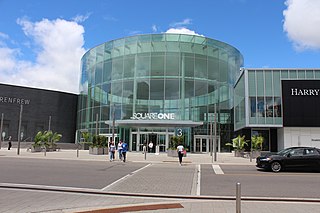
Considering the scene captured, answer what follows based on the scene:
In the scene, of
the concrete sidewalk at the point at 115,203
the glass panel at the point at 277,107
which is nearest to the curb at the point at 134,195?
the concrete sidewalk at the point at 115,203

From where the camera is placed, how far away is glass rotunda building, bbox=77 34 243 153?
1647 inches

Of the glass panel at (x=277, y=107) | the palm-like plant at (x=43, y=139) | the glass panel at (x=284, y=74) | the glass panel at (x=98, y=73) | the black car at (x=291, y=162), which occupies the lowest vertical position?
the black car at (x=291, y=162)

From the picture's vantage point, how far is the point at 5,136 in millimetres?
53000

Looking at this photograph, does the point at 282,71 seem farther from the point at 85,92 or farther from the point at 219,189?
the point at 85,92

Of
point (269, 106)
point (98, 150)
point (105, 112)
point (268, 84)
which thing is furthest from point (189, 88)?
point (98, 150)

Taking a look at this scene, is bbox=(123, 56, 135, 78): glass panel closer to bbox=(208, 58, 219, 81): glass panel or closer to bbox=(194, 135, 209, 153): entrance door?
bbox=(208, 58, 219, 81): glass panel

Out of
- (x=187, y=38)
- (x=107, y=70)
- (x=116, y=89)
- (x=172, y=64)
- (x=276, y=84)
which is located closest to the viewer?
(x=276, y=84)

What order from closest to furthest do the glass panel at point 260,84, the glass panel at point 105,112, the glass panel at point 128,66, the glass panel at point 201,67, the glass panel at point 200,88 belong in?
the glass panel at point 260,84, the glass panel at point 200,88, the glass panel at point 201,67, the glass panel at point 128,66, the glass panel at point 105,112

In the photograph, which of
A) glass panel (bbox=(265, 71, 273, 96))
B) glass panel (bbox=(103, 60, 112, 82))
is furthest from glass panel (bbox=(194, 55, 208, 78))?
glass panel (bbox=(103, 60, 112, 82))

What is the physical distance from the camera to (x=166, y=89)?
139ft

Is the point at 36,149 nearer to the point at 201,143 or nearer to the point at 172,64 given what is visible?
the point at 172,64

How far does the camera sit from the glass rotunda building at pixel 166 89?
4184 cm

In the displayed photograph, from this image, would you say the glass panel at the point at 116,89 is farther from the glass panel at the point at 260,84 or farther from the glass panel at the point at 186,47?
the glass panel at the point at 260,84

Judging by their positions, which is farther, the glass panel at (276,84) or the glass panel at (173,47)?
the glass panel at (173,47)
